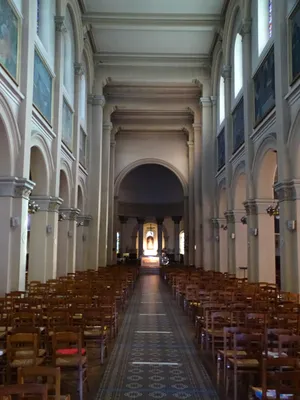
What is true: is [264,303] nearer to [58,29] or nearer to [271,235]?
[271,235]

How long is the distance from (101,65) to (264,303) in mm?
19924

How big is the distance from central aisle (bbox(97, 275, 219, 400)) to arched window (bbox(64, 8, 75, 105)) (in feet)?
37.9

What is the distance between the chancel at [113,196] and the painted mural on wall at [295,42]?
75 mm

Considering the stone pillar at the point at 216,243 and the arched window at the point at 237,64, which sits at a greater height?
the arched window at the point at 237,64

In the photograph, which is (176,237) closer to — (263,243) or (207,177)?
(207,177)

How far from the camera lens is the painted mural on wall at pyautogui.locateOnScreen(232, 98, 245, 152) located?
1858 cm

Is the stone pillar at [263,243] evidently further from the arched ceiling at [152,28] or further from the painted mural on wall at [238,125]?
the arched ceiling at [152,28]

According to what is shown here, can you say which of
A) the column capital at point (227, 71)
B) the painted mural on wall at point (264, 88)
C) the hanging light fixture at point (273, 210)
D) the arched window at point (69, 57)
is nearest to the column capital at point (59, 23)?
the arched window at point (69, 57)

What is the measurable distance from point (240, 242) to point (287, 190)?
7591mm

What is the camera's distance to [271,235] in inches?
629

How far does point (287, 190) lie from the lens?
40.8ft

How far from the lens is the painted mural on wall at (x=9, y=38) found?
1127 cm

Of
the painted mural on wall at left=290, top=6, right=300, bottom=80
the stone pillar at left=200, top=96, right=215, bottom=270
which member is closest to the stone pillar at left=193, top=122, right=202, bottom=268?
the stone pillar at left=200, top=96, right=215, bottom=270

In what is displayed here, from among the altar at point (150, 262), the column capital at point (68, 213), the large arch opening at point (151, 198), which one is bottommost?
the altar at point (150, 262)
